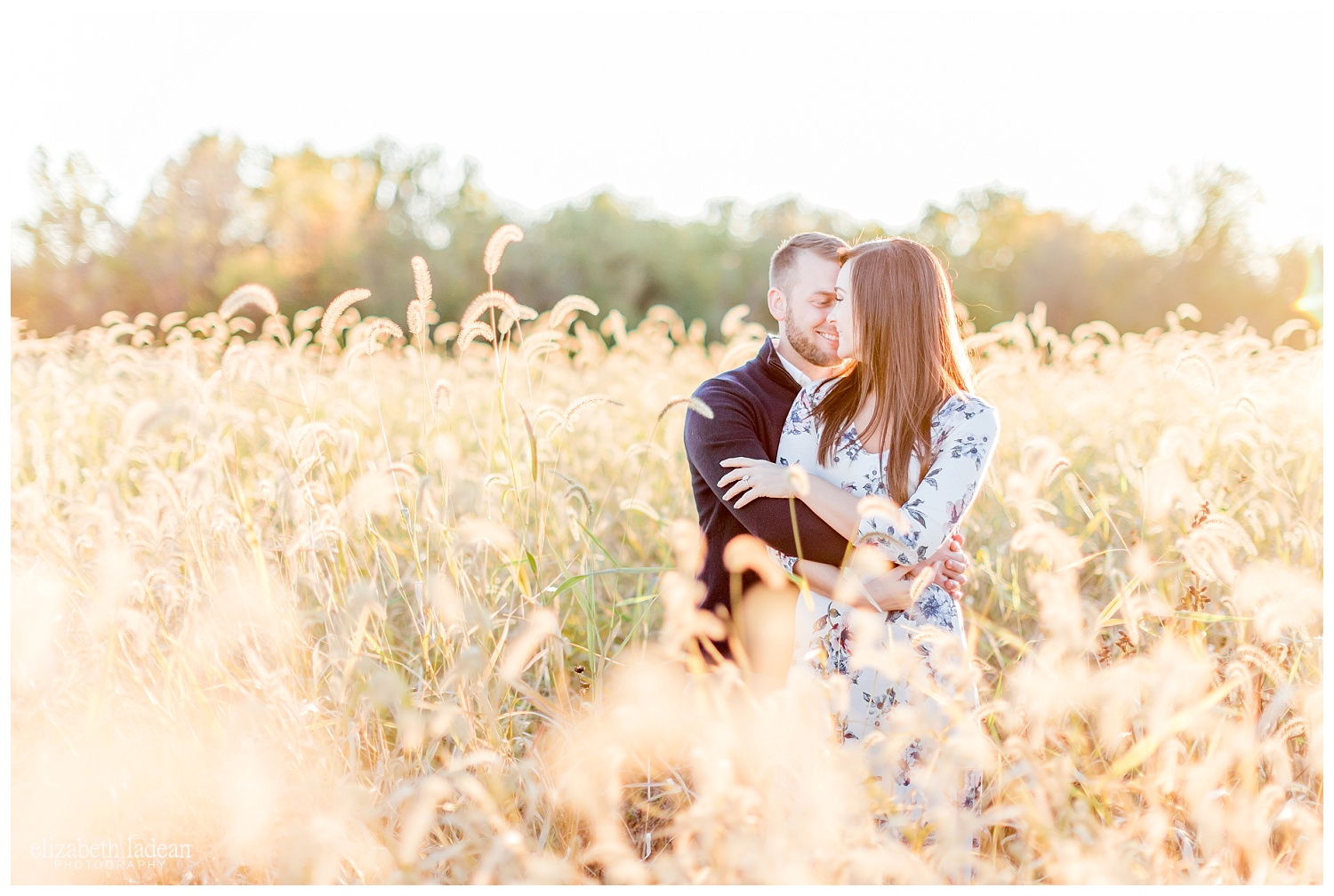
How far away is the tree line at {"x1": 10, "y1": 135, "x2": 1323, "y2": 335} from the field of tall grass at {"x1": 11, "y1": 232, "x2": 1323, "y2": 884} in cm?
1244

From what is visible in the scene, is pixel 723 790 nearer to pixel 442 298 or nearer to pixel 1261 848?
pixel 1261 848

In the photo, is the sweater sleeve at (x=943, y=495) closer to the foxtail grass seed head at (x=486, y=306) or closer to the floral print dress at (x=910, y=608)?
the floral print dress at (x=910, y=608)

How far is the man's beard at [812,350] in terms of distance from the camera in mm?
2760

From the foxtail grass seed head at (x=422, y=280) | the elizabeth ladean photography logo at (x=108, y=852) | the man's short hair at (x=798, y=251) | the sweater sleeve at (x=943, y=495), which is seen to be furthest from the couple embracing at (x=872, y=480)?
the elizabeth ladean photography logo at (x=108, y=852)

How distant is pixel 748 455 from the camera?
2.39m

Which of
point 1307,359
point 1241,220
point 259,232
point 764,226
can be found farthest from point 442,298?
point 1241,220

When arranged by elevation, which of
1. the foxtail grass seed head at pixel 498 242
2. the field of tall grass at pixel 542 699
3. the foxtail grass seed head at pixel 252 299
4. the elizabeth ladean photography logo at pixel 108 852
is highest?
the foxtail grass seed head at pixel 498 242

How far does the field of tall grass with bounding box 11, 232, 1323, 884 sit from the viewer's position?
160 centimetres

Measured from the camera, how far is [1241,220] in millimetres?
22500

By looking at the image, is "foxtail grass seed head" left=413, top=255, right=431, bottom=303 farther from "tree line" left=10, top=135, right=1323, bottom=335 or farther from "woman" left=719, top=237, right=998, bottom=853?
"tree line" left=10, top=135, right=1323, bottom=335

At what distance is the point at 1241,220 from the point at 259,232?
24.4 meters

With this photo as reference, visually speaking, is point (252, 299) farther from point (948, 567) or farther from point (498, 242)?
point (948, 567)

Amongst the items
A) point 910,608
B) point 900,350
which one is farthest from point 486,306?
point 910,608

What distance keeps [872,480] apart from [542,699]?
3.30ft
